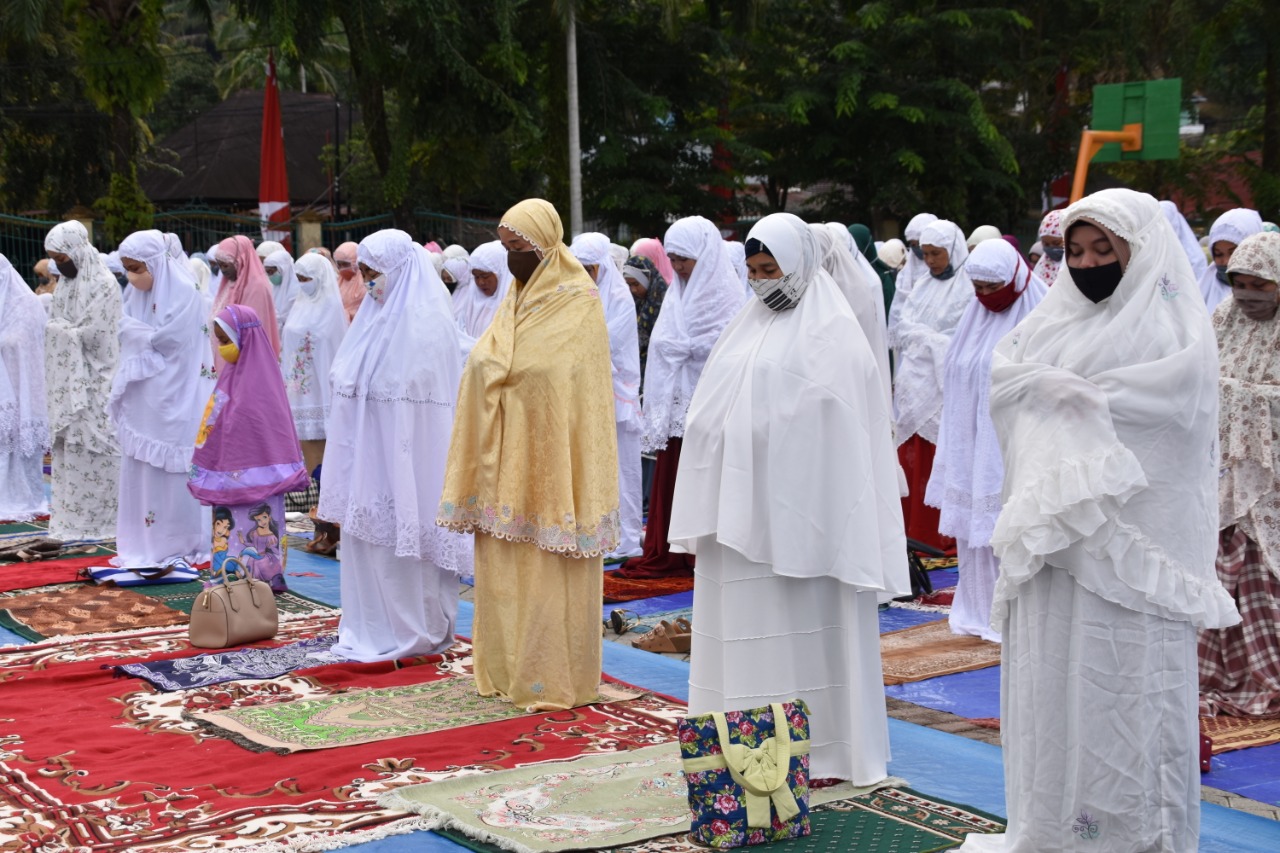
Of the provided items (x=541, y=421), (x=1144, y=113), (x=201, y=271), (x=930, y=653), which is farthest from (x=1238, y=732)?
(x=201, y=271)

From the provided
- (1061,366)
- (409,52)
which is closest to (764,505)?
(1061,366)

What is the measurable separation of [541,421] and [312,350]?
5.04 metres

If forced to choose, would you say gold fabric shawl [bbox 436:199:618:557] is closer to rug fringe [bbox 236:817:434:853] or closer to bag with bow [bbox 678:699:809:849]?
rug fringe [bbox 236:817:434:853]

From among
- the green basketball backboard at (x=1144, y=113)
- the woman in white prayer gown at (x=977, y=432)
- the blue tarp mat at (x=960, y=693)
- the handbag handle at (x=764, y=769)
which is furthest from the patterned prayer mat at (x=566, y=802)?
the green basketball backboard at (x=1144, y=113)

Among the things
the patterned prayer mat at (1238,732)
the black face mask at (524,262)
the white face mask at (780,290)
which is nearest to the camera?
the white face mask at (780,290)

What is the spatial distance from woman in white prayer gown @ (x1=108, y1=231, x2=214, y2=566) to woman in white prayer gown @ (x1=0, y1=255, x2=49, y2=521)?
1988 millimetres

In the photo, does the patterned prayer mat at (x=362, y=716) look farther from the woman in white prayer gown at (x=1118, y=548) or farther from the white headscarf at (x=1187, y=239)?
the white headscarf at (x=1187, y=239)

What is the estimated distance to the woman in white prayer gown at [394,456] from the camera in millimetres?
6539

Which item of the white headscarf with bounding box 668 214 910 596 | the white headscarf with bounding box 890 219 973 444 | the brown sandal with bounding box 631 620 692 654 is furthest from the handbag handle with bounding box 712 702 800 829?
the white headscarf with bounding box 890 219 973 444

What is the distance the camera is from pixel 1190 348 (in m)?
3.57

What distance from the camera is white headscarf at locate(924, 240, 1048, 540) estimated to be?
22.1 feet

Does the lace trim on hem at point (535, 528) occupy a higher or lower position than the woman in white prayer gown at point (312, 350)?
lower

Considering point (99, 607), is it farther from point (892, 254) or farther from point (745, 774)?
point (892, 254)

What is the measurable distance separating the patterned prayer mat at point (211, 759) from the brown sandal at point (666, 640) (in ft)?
2.78
